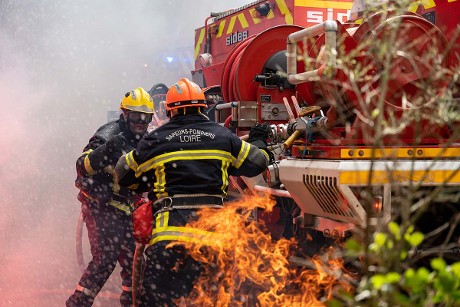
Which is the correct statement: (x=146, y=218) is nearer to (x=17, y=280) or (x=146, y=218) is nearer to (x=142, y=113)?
(x=142, y=113)

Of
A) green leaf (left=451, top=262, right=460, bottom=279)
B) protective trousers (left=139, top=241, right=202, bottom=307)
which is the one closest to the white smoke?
protective trousers (left=139, top=241, right=202, bottom=307)

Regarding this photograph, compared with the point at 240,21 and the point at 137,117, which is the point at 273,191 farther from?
the point at 240,21

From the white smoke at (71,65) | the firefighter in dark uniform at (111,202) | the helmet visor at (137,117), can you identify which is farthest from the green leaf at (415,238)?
the white smoke at (71,65)

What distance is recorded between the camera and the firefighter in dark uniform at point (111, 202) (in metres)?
6.19

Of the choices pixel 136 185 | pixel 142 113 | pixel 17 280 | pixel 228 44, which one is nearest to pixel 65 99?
pixel 228 44

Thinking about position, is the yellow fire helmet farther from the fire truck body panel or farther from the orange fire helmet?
the orange fire helmet

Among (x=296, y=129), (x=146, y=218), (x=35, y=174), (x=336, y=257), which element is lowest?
(x=35, y=174)

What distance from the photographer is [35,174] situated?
44.9ft

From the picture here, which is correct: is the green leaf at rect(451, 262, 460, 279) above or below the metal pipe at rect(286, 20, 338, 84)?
below

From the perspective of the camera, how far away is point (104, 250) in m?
6.21

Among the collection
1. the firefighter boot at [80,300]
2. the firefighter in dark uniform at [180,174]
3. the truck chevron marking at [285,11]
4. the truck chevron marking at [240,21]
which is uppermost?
the truck chevron marking at [285,11]

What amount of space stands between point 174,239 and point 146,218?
316mm

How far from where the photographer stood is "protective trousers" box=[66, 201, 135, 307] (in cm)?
603

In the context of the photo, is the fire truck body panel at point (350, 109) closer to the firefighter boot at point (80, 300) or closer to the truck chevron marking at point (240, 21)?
the firefighter boot at point (80, 300)
